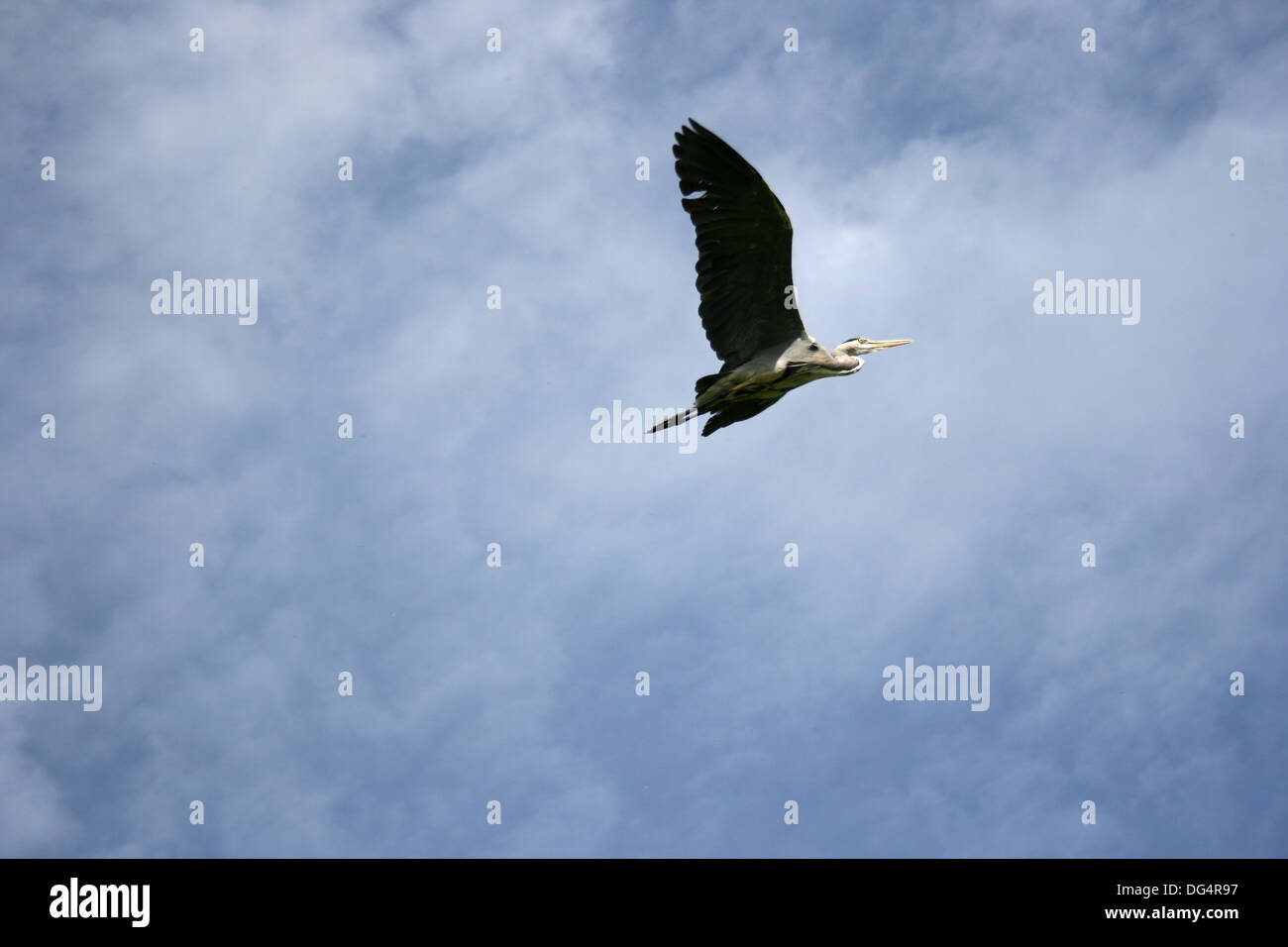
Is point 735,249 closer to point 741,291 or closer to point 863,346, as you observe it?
point 741,291

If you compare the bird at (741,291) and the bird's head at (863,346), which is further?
the bird's head at (863,346)

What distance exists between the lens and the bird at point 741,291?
625 inches

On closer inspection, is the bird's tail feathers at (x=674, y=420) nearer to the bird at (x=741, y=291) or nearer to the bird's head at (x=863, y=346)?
the bird at (x=741, y=291)

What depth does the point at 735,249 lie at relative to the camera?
16359 mm

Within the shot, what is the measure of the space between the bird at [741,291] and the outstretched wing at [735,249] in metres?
0.01

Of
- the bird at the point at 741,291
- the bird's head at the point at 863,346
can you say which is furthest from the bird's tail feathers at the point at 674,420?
the bird's head at the point at 863,346

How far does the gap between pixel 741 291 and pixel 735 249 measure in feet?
2.32

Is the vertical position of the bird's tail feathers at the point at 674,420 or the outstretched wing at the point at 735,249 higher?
the outstretched wing at the point at 735,249

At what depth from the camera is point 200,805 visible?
22516 mm

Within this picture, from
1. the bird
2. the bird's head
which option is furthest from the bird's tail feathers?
the bird's head

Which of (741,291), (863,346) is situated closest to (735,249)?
(741,291)

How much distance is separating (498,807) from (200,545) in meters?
9.48

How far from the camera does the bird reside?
1588cm
